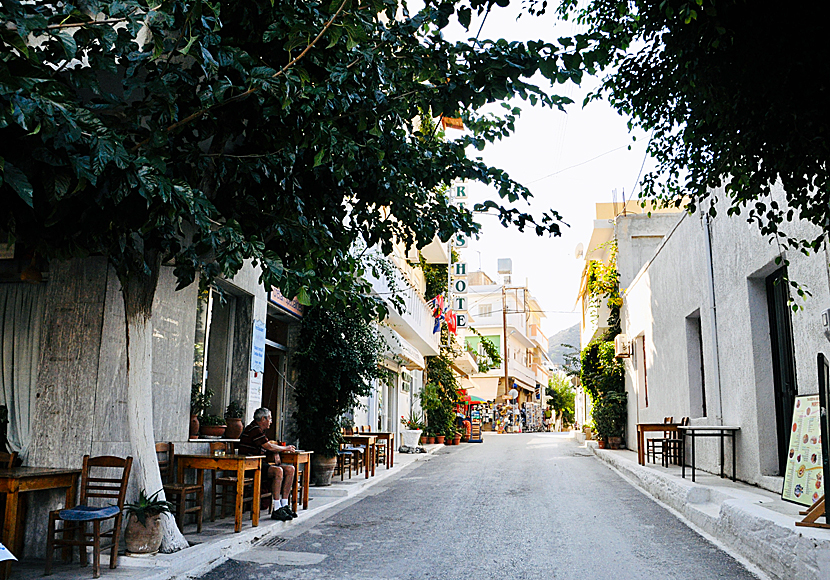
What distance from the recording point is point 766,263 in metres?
8.84

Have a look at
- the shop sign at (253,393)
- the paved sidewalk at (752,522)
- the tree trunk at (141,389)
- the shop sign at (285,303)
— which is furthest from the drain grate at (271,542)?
the paved sidewalk at (752,522)

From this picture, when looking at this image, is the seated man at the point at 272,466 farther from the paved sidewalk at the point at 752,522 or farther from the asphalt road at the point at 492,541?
the paved sidewalk at the point at 752,522

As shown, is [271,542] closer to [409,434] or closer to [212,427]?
[212,427]

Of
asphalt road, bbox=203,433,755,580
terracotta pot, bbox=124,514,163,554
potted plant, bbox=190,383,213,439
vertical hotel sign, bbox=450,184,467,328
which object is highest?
vertical hotel sign, bbox=450,184,467,328

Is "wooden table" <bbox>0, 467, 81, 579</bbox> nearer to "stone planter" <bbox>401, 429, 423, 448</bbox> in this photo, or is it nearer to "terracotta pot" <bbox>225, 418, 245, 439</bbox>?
"terracotta pot" <bbox>225, 418, 245, 439</bbox>

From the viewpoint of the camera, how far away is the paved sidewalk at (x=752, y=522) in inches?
198

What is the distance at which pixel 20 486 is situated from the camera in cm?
529

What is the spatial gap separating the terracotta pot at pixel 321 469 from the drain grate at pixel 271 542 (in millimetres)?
4153

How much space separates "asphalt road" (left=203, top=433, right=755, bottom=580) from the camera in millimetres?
5844

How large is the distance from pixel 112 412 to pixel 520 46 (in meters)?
4.93

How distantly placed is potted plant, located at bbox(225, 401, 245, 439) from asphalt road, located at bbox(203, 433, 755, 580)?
1.73 meters

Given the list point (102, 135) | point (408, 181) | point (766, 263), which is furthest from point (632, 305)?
point (102, 135)

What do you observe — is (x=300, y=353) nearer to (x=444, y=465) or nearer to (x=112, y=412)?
(x=112, y=412)

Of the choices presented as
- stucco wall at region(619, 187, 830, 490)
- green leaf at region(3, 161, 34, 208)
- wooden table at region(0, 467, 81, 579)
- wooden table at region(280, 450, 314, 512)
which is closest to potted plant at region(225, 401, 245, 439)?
wooden table at region(280, 450, 314, 512)
